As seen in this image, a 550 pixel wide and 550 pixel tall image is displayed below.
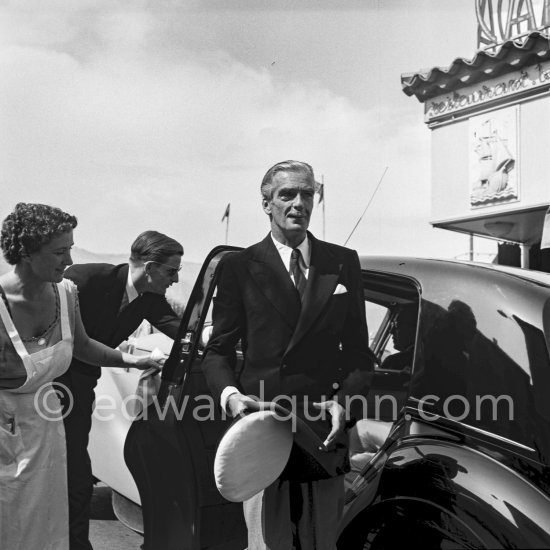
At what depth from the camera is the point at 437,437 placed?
2.17 metres

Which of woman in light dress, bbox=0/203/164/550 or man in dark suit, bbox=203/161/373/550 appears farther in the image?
woman in light dress, bbox=0/203/164/550

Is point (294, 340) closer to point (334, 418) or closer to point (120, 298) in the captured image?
point (334, 418)

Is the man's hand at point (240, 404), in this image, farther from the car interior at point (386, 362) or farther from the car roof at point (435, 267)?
the car interior at point (386, 362)

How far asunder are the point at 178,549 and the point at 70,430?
0.81 meters

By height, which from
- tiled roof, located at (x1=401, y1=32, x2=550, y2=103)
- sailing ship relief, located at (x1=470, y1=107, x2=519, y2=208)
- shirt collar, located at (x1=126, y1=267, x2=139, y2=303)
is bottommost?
shirt collar, located at (x1=126, y1=267, x2=139, y2=303)

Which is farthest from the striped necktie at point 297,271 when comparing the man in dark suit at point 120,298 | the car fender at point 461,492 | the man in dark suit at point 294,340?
the man in dark suit at point 120,298

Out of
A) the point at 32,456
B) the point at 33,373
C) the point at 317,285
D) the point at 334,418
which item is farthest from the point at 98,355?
the point at 334,418

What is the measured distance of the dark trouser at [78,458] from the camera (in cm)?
311

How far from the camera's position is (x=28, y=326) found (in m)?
2.72

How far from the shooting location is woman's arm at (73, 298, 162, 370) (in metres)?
3.02

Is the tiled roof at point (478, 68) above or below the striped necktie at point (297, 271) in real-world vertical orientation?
above

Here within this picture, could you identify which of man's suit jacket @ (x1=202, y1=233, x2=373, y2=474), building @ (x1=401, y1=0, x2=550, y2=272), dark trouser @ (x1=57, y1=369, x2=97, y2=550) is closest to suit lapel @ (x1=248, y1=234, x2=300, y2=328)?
man's suit jacket @ (x1=202, y1=233, x2=373, y2=474)

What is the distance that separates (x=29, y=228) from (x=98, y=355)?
2.15 ft

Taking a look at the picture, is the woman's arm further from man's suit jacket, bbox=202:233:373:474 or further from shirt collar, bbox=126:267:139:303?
man's suit jacket, bbox=202:233:373:474
